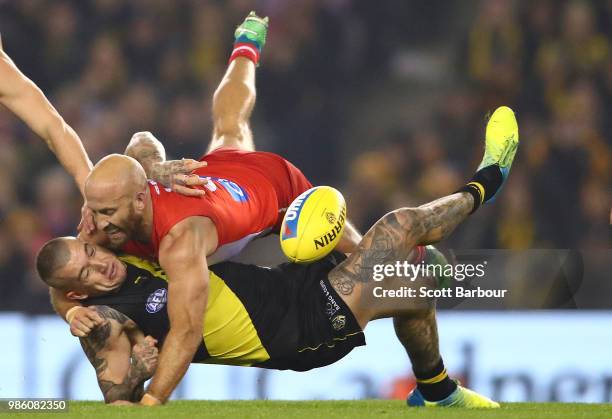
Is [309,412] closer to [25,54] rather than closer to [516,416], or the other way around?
[516,416]

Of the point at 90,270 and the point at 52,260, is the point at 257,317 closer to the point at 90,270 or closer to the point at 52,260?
the point at 90,270

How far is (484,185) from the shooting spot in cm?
538

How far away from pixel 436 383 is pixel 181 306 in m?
1.22

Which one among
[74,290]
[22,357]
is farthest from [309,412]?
[22,357]

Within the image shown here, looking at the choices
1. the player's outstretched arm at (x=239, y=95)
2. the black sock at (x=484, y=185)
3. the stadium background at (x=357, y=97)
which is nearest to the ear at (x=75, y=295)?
the player's outstretched arm at (x=239, y=95)

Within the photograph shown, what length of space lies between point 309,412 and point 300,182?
152 centimetres

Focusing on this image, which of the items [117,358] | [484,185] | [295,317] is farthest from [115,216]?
[484,185]

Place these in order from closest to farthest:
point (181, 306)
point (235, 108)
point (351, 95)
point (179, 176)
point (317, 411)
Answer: point (181, 306)
point (317, 411)
point (179, 176)
point (235, 108)
point (351, 95)

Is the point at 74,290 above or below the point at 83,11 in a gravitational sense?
below

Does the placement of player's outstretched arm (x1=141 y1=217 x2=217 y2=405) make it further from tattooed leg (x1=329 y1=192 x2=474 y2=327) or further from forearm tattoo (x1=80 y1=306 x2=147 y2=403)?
tattooed leg (x1=329 y1=192 x2=474 y2=327)

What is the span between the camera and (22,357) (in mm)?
6492

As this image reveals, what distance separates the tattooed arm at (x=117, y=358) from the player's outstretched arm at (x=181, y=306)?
7.4 inches

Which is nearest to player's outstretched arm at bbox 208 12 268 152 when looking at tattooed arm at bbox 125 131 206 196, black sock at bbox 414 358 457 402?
tattooed arm at bbox 125 131 206 196

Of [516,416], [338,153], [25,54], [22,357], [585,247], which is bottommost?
[516,416]
